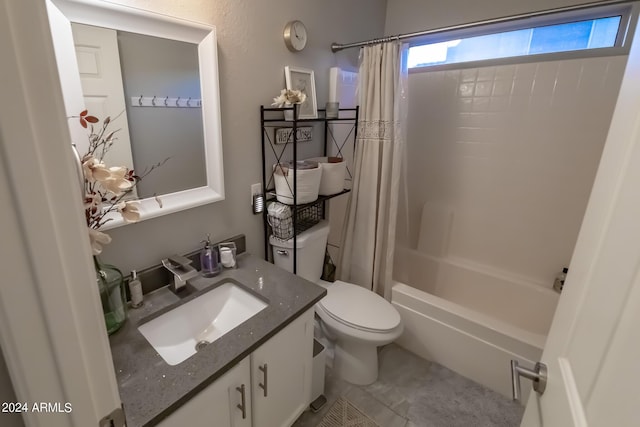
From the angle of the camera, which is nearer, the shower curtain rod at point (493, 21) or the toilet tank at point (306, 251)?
the shower curtain rod at point (493, 21)

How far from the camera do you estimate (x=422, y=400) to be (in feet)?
5.28

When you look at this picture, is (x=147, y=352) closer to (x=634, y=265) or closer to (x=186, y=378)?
(x=186, y=378)

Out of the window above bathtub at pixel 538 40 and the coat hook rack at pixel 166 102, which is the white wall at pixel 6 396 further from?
the window above bathtub at pixel 538 40

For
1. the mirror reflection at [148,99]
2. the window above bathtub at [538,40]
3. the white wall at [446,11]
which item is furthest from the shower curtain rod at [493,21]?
the mirror reflection at [148,99]

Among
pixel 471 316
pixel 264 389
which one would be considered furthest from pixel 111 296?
pixel 471 316

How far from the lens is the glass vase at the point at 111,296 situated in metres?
0.94

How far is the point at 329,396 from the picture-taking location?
5.30ft

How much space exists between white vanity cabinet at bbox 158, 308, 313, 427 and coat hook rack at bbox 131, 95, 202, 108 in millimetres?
953

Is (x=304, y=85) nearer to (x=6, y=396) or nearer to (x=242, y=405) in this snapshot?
(x=242, y=405)

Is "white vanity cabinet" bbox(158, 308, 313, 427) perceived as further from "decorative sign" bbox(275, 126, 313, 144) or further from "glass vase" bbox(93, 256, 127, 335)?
"decorative sign" bbox(275, 126, 313, 144)

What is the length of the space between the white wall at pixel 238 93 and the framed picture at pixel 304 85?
0.12 feet

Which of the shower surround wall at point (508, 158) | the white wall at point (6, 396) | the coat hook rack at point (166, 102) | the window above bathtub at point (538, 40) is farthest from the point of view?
the shower surround wall at point (508, 158)

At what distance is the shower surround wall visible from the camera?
6.05 ft

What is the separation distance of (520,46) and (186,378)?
2.55m
